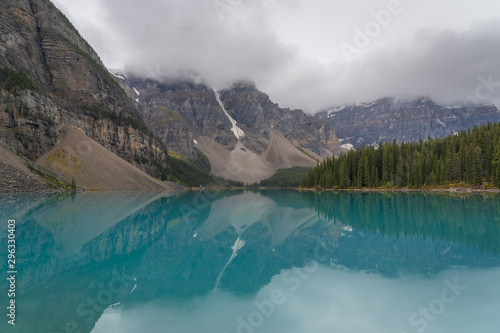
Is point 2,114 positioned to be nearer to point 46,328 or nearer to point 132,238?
point 132,238

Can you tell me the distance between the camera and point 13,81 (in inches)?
4146

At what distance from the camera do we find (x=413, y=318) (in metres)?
8.53

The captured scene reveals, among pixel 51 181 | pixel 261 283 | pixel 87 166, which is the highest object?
pixel 87 166

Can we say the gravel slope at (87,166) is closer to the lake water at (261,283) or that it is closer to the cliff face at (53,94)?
the cliff face at (53,94)

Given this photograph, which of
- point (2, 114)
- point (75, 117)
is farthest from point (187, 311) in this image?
point (75, 117)

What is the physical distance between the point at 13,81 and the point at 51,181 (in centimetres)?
5151

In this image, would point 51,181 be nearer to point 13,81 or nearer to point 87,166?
point 87,166

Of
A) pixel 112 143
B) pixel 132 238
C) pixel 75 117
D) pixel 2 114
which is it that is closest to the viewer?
pixel 132 238

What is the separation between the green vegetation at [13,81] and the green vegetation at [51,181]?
4097cm

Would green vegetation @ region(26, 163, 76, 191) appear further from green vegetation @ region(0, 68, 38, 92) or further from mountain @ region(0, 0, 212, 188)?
green vegetation @ region(0, 68, 38, 92)

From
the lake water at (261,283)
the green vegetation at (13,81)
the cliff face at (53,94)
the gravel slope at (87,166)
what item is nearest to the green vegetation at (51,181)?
the gravel slope at (87,166)

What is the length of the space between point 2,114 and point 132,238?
348ft

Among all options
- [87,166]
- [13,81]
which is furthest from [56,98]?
[87,166]

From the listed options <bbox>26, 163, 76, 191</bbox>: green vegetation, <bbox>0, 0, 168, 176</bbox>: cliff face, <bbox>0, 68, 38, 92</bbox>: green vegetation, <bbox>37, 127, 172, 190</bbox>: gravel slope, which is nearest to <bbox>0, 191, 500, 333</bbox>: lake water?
<bbox>26, 163, 76, 191</bbox>: green vegetation
